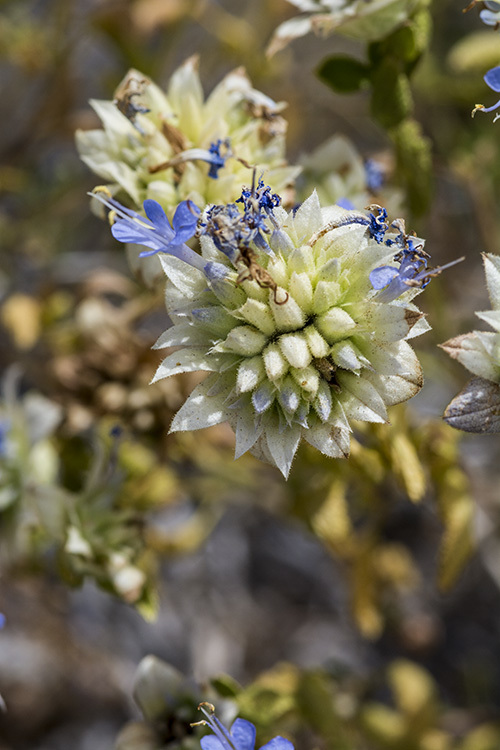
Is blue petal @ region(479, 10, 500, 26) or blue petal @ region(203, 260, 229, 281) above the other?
blue petal @ region(479, 10, 500, 26)

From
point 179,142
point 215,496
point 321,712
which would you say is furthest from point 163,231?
point 215,496

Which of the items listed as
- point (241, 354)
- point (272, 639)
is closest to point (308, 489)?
point (241, 354)

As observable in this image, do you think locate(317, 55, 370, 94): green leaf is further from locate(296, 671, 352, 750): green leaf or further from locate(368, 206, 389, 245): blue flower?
locate(296, 671, 352, 750): green leaf

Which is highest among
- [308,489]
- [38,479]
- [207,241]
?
[207,241]

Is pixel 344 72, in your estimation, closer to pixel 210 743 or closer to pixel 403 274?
pixel 403 274

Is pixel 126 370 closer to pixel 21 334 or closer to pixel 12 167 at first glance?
pixel 21 334

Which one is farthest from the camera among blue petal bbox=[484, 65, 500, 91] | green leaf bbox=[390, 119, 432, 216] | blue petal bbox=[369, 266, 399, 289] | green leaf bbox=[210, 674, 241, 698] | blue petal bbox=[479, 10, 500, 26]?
green leaf bbox=[390, 119, 432, 216]

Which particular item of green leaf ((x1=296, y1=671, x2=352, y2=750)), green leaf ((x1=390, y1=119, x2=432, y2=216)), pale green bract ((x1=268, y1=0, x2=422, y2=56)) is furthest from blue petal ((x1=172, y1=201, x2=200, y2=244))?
green leaf ((x1=296, y1=671, x2=352, y2=750))

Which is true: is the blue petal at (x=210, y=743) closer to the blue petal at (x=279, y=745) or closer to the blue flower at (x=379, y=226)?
the blue petal at (x=279, y=745)
